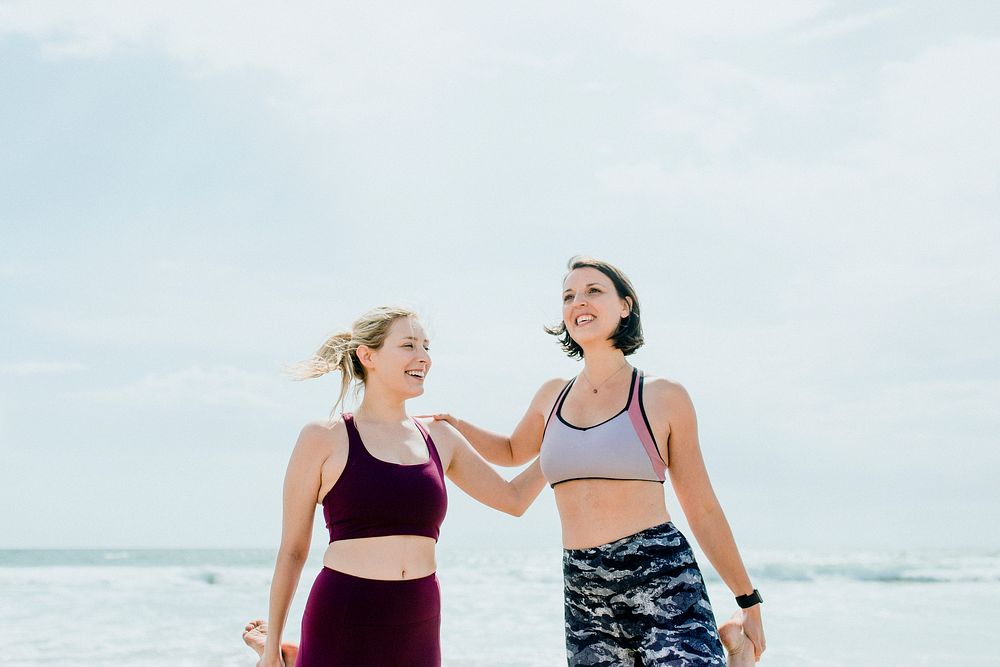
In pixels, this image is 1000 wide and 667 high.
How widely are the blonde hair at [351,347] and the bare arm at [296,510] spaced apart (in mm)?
333

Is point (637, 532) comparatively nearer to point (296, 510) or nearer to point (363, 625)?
point (363, 625)

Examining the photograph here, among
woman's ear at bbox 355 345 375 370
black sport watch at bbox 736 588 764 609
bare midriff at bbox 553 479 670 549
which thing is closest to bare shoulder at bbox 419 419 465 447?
woman's ear at bbox 355 345 375 370

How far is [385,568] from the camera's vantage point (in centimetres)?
370

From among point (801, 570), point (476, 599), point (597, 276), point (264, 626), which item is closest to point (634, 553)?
point (597, 276)

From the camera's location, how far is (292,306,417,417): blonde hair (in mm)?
4180

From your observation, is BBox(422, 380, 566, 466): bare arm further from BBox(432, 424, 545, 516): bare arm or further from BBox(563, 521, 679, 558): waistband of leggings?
BBox(563, 521, 679, 558): waistband of leggings

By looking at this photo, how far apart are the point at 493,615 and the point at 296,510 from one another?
11.4m

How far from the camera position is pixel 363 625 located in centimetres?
363

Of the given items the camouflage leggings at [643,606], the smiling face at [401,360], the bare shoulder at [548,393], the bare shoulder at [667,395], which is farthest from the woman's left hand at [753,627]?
the smiling face at [401,360]

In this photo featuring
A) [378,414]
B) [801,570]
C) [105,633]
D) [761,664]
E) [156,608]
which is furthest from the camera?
[801,570]

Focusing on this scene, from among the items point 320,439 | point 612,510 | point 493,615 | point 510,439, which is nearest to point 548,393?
point 510,439

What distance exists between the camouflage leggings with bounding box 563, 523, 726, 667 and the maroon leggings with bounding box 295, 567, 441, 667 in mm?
612

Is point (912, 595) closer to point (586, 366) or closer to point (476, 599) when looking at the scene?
point (476, 599)

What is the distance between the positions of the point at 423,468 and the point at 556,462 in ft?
1.93
